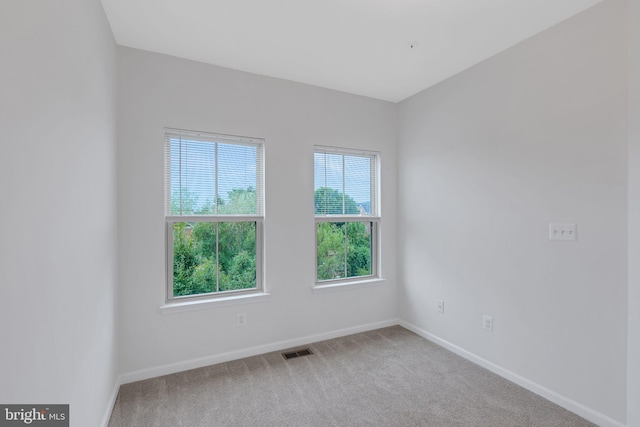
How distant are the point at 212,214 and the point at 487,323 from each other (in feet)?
8.92

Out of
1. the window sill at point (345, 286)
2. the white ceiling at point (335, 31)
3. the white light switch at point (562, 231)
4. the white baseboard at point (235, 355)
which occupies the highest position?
the white ceiling at point (335, 31)

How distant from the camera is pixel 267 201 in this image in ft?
9.55

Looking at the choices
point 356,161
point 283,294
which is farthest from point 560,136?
point 283,294

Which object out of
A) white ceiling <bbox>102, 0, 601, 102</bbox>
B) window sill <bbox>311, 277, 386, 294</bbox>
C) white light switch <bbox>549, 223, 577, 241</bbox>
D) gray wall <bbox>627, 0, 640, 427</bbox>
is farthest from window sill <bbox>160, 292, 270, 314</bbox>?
gray wall <bbox>627, 0, 640, 427</bbox>

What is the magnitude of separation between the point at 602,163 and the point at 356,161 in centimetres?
216

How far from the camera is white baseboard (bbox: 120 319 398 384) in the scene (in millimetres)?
2418

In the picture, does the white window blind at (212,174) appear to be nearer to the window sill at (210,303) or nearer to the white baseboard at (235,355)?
the window sill at (210,303)

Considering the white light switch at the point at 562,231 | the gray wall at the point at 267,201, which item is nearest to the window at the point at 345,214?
the gray wall at the point at 267,201

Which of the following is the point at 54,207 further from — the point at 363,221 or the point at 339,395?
the point at 363,221

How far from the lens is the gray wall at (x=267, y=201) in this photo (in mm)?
2410

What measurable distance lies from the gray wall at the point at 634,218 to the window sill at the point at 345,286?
2122mm

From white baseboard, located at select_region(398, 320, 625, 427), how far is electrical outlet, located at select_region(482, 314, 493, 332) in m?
0.29

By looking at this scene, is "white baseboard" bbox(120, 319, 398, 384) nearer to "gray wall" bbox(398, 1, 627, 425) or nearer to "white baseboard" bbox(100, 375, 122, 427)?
"white baseboard" bbox(100, 375, 122, 427)

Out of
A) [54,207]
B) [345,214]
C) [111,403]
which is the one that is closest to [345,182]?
[345,214]
